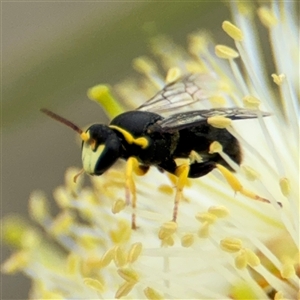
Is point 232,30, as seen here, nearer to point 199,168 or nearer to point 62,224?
point 199,168

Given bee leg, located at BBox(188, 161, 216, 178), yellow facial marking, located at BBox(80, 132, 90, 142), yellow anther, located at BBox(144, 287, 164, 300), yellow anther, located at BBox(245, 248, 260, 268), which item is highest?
yellow facial marking, located at BBox(80, 132, 90, 142)

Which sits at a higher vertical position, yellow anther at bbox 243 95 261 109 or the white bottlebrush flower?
yellow anther at bbox 243 95 261 109

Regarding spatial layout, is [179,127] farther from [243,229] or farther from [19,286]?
[19,286]

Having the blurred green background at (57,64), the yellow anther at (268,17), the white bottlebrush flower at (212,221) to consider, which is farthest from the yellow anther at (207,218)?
the blurred green background at (57,64)

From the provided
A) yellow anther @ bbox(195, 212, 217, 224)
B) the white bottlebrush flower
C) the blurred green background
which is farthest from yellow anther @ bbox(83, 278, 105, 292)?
the blurred green background

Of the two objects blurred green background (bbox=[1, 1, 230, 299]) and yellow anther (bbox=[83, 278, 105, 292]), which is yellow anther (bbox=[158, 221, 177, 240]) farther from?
blurred green background (bbox=[1, 1, 230, 299])

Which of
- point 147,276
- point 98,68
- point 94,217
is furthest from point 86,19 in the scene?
point 147,276
